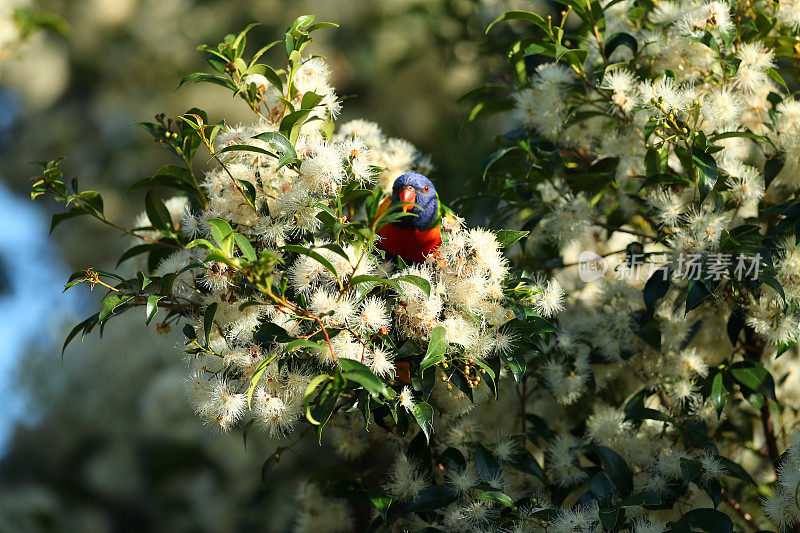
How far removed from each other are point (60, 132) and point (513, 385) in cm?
314

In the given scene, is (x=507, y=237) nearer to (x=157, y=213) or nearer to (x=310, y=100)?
(x=310, y=100)

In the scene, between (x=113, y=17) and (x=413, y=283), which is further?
(x=113, y=17)

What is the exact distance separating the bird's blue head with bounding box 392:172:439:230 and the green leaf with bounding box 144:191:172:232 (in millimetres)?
349

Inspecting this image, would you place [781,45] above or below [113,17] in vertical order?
below

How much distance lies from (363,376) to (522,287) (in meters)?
0.29

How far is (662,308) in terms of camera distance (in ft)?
3.70

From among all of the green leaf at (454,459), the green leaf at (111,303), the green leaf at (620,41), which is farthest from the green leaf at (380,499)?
the green leaf at (620,41)

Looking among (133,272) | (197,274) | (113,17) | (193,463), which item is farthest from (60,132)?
(197,274)

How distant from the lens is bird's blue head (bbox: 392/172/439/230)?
36.5 inches

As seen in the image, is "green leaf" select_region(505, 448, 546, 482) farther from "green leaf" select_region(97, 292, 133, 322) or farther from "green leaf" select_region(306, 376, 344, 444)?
"green leaf" select_region(97, 292, 133, 322)

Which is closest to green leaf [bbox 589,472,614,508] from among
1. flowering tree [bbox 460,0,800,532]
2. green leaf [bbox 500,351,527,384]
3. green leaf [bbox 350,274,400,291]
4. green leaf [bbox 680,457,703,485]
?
flowering tree [bbox 460,0,800,532]

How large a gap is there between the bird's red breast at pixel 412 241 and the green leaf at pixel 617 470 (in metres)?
0.41

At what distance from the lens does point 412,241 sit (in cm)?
96

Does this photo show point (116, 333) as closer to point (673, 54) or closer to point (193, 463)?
point (193, 463)
